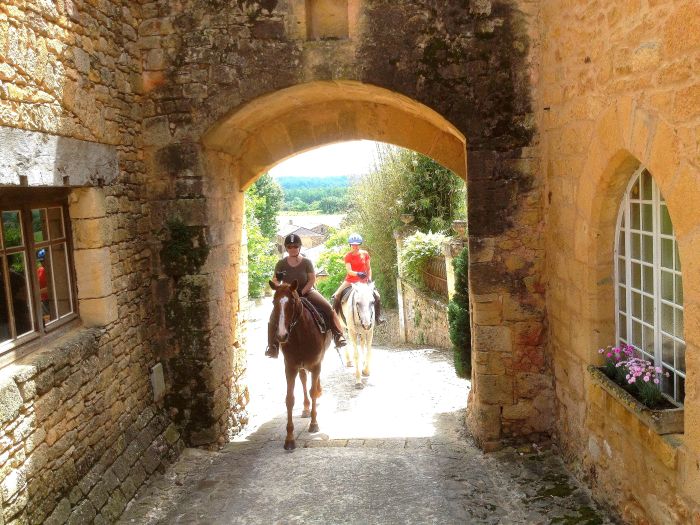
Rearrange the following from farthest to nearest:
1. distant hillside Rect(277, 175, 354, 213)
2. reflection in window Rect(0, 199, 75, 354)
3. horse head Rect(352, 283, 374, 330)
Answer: distant hillside Rect(277, 175, 354, 213) < horse head Rect(352, 283, 374, 330) < reflection in window Rect(0, 199, 75, 354)

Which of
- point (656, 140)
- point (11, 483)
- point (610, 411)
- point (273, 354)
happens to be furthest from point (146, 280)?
point (656, 140)

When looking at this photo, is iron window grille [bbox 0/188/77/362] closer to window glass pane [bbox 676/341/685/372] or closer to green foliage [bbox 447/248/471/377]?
window glass pane [bbox 676/341/685/372]

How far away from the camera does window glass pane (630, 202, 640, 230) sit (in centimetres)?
434

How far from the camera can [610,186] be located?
4.41 m

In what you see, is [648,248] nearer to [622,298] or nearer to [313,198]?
[622,298]

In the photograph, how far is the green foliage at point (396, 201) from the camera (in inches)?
639

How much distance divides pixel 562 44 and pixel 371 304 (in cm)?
573

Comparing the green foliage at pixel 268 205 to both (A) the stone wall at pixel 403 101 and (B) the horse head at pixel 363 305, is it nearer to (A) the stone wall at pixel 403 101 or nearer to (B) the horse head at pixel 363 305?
(B) the horse head at pixel 363 305

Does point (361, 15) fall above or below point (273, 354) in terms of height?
above

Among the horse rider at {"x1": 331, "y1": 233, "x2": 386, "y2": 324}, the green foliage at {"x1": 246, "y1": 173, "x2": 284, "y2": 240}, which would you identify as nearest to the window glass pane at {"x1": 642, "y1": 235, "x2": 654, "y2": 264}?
the horse rider at {"x1": 331, "y1": 233, "x2": 386, "y2": 324}

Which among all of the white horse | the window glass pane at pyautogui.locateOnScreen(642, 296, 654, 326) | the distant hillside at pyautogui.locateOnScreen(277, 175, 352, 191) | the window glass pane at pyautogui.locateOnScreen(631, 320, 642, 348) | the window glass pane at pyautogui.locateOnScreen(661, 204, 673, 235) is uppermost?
the distant hillside at pyautogui.locateOnScreen(277, 175, 352, 191)

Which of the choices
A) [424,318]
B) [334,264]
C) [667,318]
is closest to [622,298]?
[667,318]

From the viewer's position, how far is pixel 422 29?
5.79m

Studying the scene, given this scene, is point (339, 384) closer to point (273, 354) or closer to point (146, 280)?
point (273, 354)
